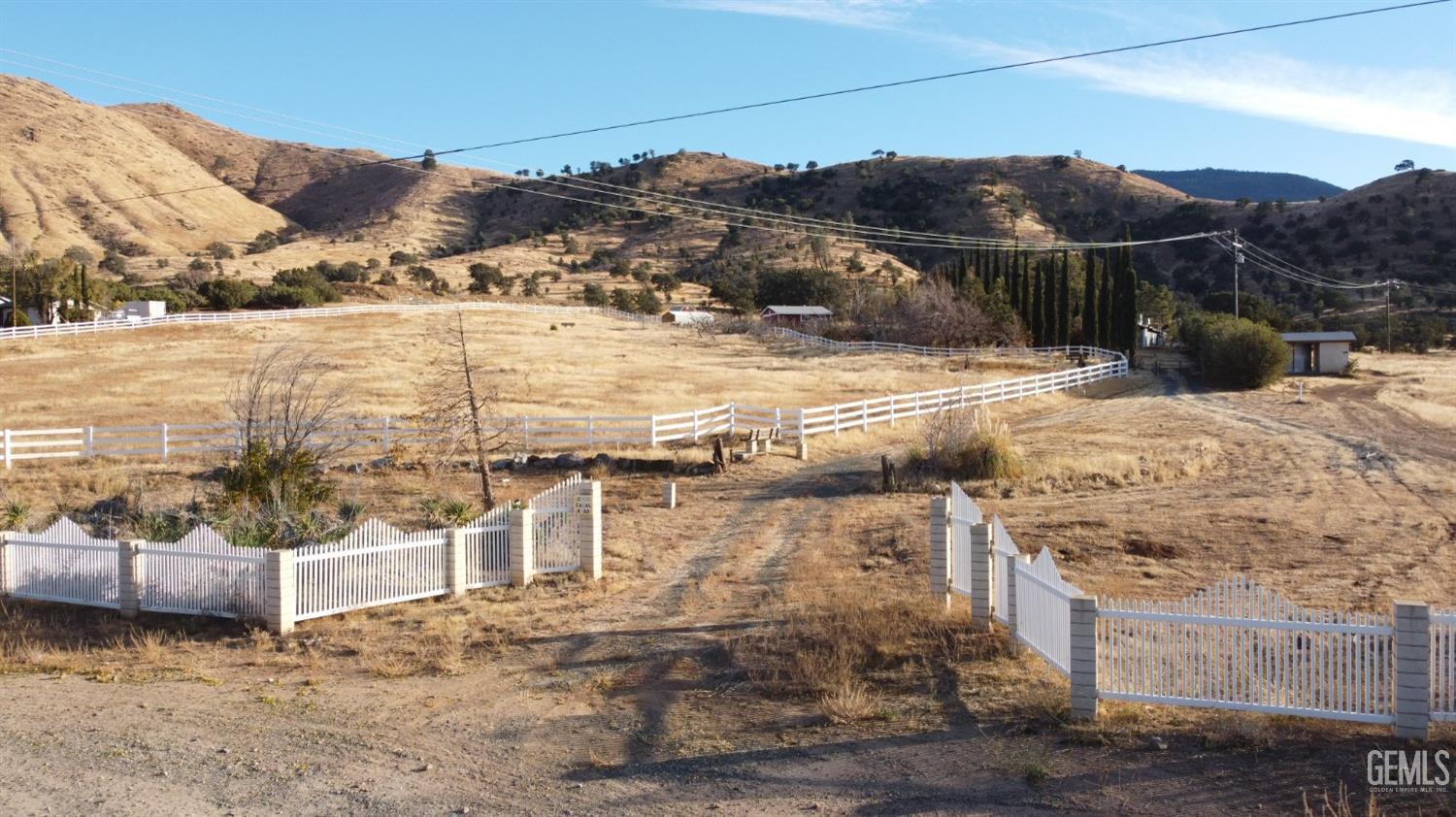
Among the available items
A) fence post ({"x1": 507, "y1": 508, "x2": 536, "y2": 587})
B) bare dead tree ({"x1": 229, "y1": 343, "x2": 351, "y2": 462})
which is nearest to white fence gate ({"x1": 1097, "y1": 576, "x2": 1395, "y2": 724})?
fence post ({"x1": 507, "y1": 508, "x2": 536, "y2": 587})

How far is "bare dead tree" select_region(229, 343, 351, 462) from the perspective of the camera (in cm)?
1911

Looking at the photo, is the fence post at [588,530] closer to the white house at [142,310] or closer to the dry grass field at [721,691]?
the dry grass field at [721,691]

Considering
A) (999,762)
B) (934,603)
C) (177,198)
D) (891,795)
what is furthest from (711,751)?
(177,198)

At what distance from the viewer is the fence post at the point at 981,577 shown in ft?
37.2

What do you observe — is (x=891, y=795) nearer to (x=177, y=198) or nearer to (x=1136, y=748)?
(x=1136, y=748)

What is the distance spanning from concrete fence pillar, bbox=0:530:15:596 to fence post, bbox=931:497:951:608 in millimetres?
11705

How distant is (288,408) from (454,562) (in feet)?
21.4

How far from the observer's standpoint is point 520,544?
1445 centimetres

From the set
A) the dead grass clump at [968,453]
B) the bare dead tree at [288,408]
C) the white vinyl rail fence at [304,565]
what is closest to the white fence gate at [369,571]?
the white vinyl rail fence at [304,565]

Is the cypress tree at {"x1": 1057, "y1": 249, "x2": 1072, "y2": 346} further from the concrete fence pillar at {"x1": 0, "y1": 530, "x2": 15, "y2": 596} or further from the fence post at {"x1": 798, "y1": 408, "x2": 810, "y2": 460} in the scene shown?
the concrete fence pillar at {"x1": 0, "y1": 530, "x2": 15, "y2": 596}

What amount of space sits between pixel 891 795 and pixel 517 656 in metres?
5.03

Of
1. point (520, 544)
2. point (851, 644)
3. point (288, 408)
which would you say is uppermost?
point (288, 408)

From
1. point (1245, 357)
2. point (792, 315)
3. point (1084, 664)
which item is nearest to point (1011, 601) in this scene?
point (1084, 664)

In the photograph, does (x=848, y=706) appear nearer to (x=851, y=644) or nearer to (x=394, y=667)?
(x=851, y=644)
